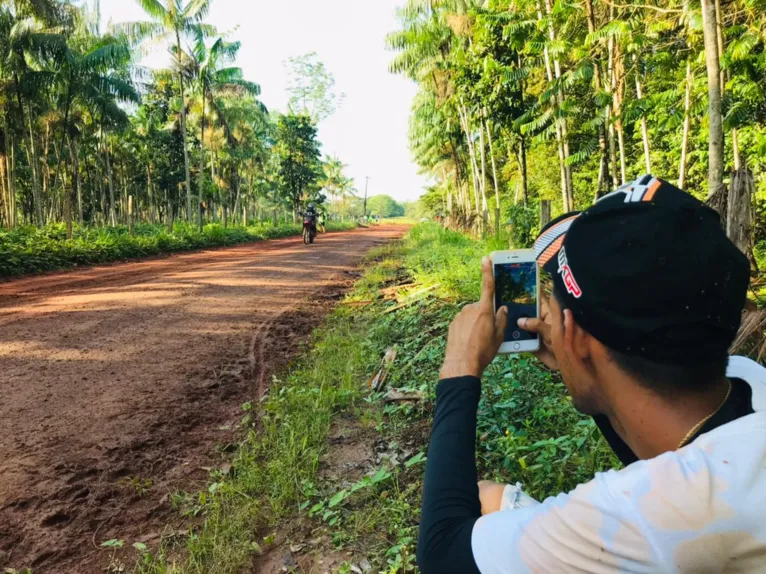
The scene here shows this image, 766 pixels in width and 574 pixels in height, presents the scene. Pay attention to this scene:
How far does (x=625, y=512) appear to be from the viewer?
0.78m

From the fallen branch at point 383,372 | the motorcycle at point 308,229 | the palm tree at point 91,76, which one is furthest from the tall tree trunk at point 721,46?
the palm tree at point 91,76

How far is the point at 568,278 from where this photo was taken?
995 mm

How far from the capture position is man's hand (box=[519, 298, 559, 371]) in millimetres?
1296

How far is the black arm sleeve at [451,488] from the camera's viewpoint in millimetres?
975

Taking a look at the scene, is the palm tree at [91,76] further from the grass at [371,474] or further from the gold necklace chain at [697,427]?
the gold necklace chain at [697,427]

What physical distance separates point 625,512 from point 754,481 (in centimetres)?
19

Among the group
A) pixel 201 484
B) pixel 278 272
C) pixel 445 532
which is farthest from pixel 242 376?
pixel 278 272

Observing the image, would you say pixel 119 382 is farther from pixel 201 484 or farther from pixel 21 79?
pixel 21 79

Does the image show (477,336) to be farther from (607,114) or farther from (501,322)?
(607,114)

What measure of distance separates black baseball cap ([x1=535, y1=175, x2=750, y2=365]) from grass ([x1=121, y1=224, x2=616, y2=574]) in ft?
5.50

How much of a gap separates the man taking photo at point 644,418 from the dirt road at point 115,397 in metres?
2.27

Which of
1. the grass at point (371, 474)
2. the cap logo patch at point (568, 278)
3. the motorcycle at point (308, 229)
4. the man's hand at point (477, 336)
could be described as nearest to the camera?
the cap logo patch at point (568, 278)

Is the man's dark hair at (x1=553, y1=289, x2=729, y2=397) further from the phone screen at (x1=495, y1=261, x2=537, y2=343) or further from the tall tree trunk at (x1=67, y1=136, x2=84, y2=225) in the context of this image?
the tall tree trunk at (x1=67, y1=136, x2=84, y2=225)

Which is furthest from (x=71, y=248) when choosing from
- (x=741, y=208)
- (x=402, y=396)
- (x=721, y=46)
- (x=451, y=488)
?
(x=721, y=46)
